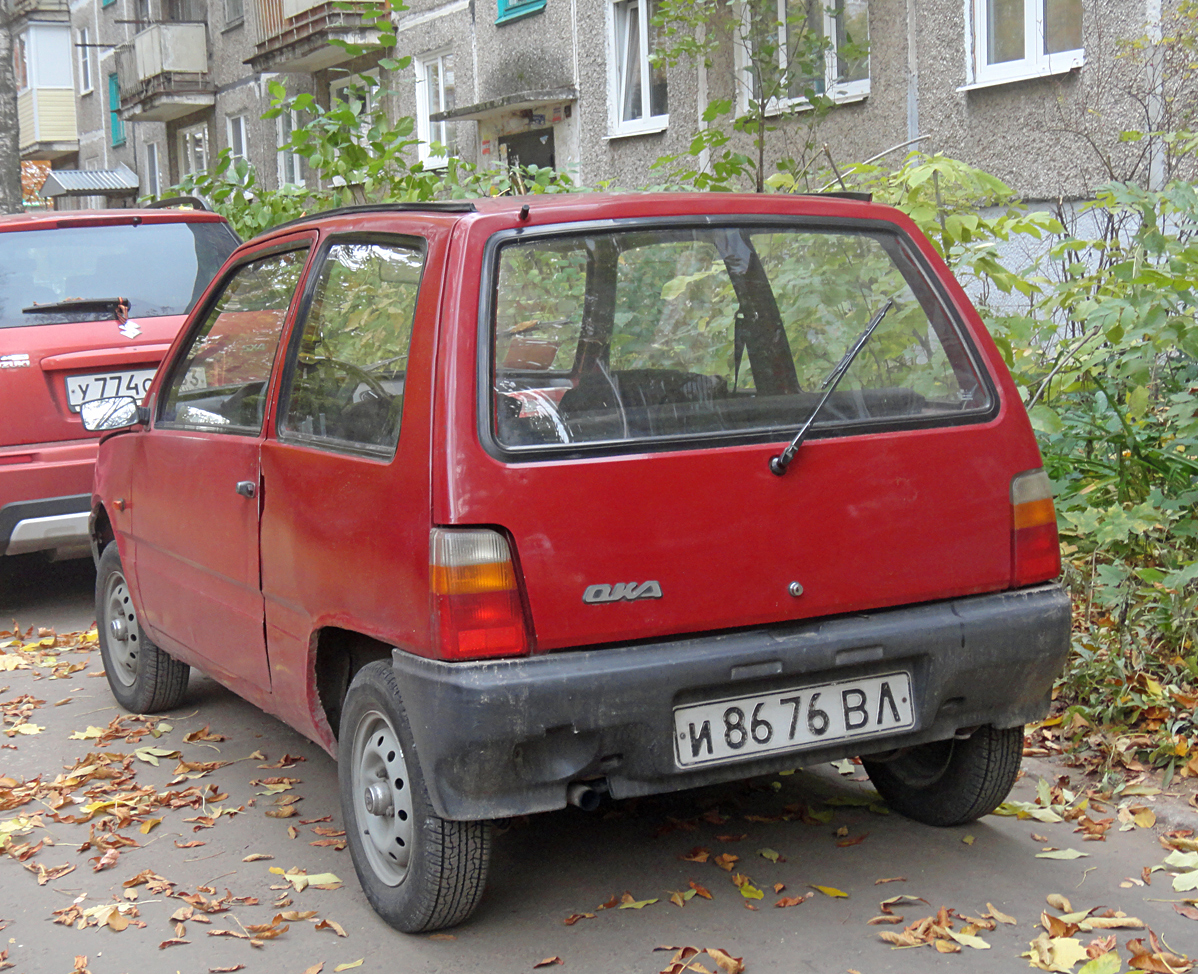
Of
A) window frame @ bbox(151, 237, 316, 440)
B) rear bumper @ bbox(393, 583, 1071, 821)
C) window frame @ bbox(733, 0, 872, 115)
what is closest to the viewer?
rear bumper @ bbox(393, 583, 1071, 821)

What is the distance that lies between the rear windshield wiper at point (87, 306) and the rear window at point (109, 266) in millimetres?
15

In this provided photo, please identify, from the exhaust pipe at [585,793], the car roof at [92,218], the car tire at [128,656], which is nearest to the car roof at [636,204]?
the exhaust pipe at [585,793]

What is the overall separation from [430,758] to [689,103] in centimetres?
1427

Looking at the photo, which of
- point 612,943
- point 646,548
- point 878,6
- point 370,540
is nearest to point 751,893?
point 612,943

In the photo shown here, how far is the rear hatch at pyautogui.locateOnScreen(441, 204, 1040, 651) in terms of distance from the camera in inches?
121

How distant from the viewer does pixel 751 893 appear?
3574 millimetres

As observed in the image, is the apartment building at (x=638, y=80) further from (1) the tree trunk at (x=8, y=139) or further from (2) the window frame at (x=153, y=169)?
(1) the tree trunk at (x=8, y=139)

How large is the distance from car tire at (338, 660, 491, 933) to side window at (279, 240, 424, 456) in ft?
2.01

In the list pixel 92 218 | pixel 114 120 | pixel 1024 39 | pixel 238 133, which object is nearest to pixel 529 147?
pixel 1024 39

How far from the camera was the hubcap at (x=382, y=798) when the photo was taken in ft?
11.1

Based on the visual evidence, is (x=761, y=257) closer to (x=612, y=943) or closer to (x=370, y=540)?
(x=370, y=540)

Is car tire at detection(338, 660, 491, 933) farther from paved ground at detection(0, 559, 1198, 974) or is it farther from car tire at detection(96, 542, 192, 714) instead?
car tire at detection(96, 542, 192, 714)

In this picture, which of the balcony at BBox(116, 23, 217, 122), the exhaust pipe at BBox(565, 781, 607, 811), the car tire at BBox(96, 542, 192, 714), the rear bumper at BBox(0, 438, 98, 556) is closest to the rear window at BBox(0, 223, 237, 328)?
the rear bumper at BBox(0, 438, 98, 556)

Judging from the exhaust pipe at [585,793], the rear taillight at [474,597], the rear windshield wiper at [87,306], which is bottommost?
the exhaust pipe at [585,793]
